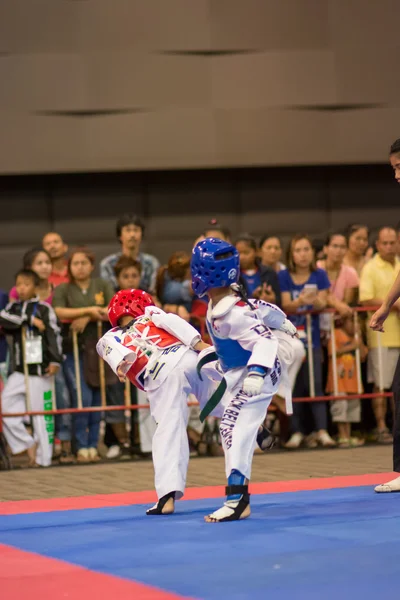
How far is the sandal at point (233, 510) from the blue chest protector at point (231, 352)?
25.5 inches

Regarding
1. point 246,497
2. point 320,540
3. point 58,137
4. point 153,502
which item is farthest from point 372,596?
point 58,137

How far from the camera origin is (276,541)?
4.64m

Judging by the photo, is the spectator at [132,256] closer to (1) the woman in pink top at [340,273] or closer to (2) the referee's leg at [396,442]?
(1) the woman in pink top at [340,273]

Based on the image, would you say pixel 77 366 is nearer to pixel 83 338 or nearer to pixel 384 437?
pixel 83 338

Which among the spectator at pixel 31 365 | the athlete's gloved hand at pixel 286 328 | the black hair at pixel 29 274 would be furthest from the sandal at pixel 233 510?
the black hair at pixel 29 274

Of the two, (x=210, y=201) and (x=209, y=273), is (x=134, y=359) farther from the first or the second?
(x=210, y=201)

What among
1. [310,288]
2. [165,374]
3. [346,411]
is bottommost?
[346,411]

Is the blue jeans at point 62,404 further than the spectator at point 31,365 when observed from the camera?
Yes

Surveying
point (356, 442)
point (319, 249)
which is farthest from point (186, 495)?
point (319, 249)

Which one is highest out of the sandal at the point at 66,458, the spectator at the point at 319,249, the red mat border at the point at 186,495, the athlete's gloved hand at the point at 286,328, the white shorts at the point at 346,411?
the spectator at the point at 319,249

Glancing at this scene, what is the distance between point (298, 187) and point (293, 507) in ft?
30.8

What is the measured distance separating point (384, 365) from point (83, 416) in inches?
109

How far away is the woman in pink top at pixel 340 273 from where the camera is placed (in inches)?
388

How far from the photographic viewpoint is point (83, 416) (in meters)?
9.12
